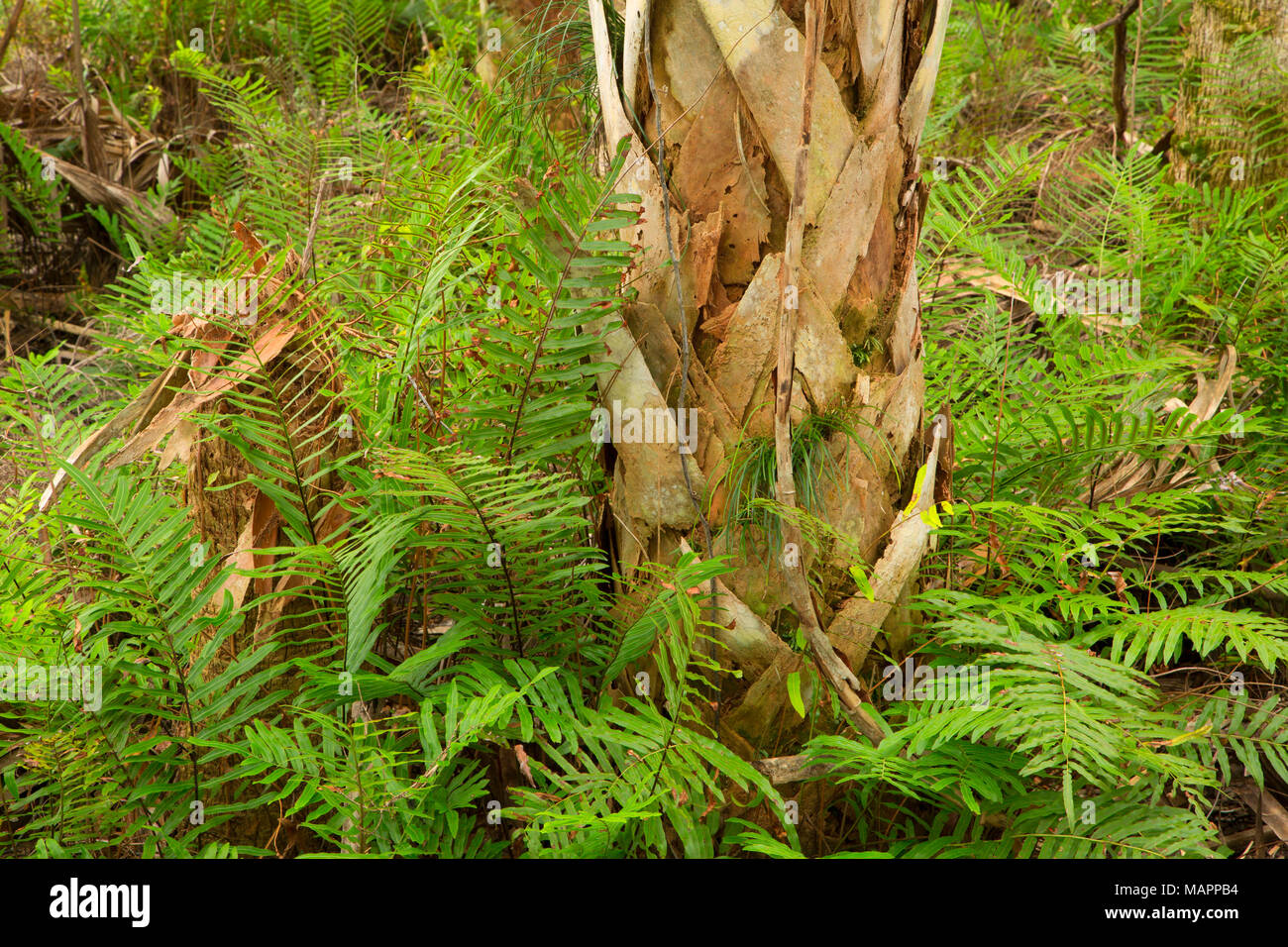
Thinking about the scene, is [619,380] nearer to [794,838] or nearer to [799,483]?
[799,483]

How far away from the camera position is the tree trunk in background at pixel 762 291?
5.15 ft

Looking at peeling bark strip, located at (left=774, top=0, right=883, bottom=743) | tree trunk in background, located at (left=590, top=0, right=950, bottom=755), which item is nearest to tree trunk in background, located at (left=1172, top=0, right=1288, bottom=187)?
tree trunk in background, located at (left=590, top=0, right=950, bottom=755)

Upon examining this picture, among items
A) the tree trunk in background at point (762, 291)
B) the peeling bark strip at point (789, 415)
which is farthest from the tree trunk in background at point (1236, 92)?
the peeling bark strip at point (789, 415)

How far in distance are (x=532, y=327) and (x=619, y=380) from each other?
0.54 ft

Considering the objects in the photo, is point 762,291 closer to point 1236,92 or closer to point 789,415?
point 789,415

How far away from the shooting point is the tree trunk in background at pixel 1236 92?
9.62 feet

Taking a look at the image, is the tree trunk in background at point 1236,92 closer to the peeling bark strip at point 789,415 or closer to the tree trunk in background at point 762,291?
the tree trunk in background at point 762,291

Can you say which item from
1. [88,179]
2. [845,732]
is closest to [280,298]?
[845,732]

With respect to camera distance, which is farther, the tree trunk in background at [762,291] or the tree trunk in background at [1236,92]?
the tree trunk in background at [1236,92]

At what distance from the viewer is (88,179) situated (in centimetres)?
368

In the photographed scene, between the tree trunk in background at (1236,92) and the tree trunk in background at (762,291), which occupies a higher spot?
the tree trunk in background at (1236,92)

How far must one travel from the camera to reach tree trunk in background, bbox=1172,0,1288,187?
9.62 feet

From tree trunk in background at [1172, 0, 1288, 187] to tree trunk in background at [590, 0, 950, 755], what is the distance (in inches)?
72.6

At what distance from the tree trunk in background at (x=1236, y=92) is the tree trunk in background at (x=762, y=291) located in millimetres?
1845
